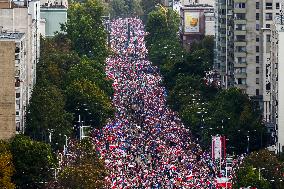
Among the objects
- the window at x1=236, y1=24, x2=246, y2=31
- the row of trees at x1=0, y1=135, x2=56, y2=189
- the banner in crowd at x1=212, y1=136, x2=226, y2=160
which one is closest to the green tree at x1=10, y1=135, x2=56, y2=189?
the row of trees at x1=0, y1=135, x2=56, y2=189

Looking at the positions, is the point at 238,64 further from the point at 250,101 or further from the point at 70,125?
the point at 70,125

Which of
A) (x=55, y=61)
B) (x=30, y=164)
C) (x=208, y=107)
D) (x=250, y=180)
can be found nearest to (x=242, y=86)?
(x=208, y=107)

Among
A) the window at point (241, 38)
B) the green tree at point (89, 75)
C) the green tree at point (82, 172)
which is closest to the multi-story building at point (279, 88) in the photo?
the green tree at point (82, 172)

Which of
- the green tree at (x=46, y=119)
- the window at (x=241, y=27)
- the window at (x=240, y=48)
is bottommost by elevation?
the green tree at (x=46, y=119)

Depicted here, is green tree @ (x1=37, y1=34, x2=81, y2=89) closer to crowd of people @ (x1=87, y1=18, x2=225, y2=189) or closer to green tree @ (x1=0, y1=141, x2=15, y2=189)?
crowd of people @ (x1=87, y1=18, x2=225, y2=189)

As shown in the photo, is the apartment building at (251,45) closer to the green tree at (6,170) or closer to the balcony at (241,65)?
the balcony at (241,65)

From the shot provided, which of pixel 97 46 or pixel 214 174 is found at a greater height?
pixel 97 46

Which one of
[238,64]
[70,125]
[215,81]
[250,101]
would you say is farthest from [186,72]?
[70,125]

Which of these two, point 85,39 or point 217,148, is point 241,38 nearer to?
point 217,148
